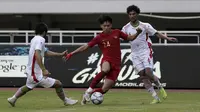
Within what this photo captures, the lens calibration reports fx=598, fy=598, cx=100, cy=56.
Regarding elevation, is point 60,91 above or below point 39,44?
below

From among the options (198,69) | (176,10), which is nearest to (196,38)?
(198,69)

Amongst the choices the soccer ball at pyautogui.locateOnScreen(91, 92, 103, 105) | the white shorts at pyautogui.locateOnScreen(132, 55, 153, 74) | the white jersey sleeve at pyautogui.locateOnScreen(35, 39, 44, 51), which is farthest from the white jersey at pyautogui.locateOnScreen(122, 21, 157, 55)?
the white jersey sleeve at pyautogui.locateOnScreen(35, 39, 44, 51)

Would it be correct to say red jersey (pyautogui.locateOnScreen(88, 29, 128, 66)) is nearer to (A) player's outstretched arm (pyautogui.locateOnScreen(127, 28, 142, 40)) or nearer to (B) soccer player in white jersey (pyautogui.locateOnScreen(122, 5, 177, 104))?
(A) player's outstretched arm (pyautogui.locateOnScreen(127, 28, 142, 40))

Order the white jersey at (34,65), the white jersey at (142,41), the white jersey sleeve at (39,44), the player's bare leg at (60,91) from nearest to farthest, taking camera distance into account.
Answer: the white jersey sleeve at (39,44), the white jersey at (34,65), the player's bare leg at (60,91), the white jersey at (142,41)

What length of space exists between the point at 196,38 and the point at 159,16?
9.18 meters

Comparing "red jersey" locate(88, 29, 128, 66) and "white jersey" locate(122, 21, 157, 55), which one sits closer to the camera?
"red jersey" locate(88, 29, 128, 66)

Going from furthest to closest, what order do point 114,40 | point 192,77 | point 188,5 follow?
point 188,5, point 192,77, point 114,40

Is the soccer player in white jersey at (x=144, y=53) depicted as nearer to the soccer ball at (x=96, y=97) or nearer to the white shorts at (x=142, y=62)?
the white shorts at (x=142, y=62)

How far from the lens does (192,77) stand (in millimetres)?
20828

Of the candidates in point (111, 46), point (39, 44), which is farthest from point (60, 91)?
point (111, 46)

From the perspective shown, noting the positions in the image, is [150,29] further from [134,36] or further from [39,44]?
[39,44]

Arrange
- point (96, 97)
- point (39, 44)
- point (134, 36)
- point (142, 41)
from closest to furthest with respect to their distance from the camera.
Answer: point (39, 44), point (96, 97), point (134, 36), point (142, 41)

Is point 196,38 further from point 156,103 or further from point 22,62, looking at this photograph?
point 156,103

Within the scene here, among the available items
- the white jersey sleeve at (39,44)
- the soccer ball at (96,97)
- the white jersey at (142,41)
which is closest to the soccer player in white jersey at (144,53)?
the white jersey at (142,41)
